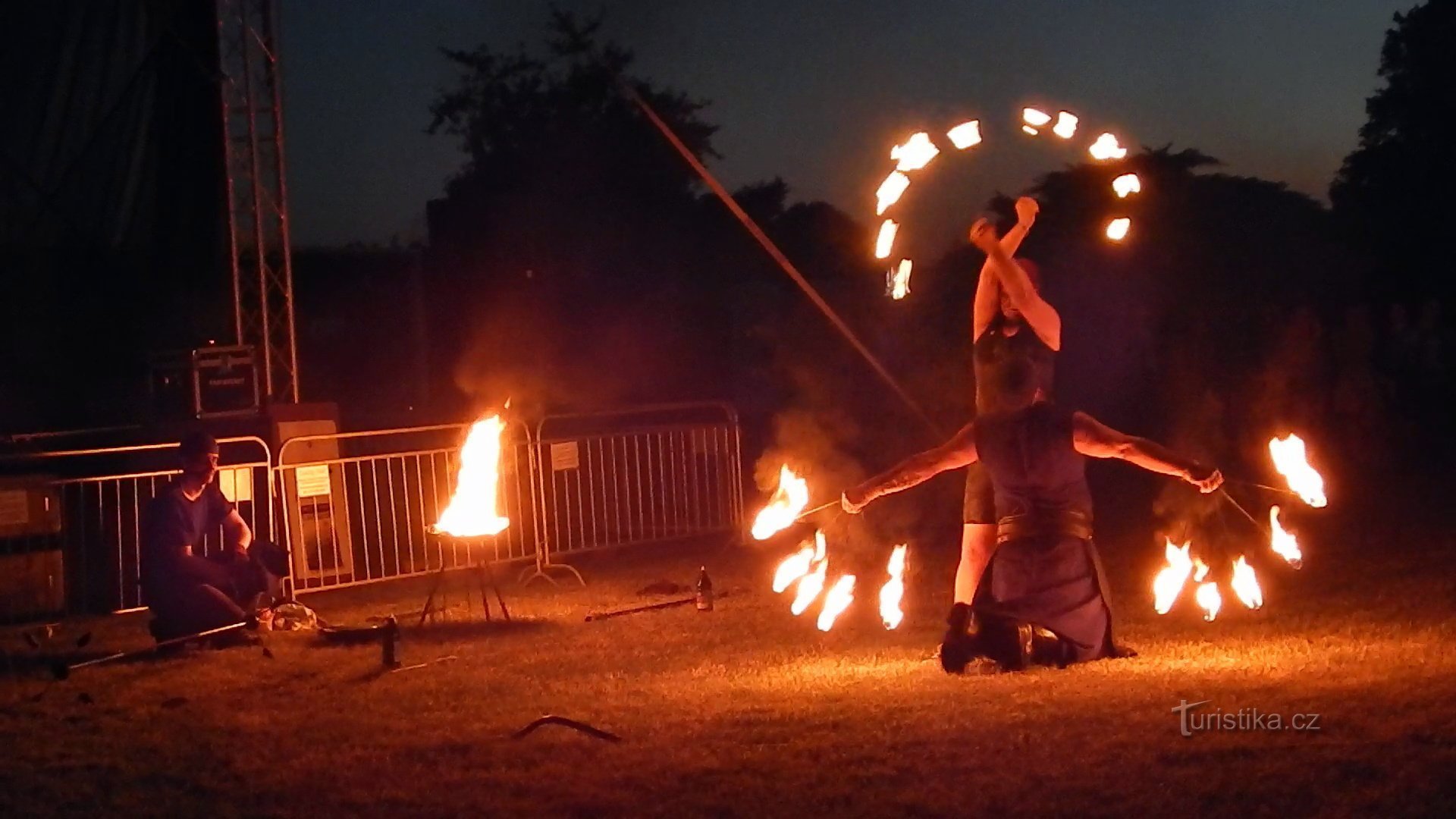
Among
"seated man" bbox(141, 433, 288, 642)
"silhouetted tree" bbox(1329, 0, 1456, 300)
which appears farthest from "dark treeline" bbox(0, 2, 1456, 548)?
"seated man" bbox(141, 433, 288, 642)

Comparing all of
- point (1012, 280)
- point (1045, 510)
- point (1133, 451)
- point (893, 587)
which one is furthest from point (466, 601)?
point (1133, 451)

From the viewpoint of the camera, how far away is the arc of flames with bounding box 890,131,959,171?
10031 mm

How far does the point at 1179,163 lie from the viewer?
2439 centimetres

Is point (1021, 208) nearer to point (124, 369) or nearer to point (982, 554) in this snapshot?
point (982, 554)

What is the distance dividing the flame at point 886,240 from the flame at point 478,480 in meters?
3.51

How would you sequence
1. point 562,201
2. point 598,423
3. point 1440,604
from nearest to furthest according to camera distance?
point 1440,604
point 598,423
point 562,201

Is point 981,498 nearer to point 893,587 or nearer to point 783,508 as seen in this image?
point 893,587

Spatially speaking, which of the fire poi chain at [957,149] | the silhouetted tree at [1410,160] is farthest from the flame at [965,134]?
the silhouetted tree at [1410,160]

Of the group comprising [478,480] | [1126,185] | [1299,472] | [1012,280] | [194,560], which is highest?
[1126,185]

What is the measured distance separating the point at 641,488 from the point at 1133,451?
10.3 metres

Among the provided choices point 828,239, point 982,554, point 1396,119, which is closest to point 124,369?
point 828,239

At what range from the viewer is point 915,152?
10.0m

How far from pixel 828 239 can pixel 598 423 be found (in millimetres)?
9777

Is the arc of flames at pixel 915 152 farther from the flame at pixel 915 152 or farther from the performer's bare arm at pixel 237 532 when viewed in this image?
the performer's bare arm at pixel 237 532
